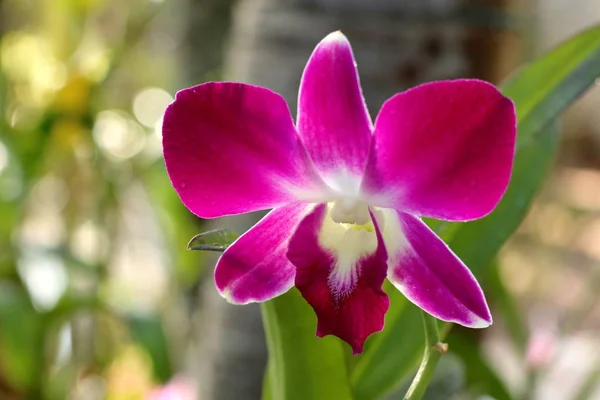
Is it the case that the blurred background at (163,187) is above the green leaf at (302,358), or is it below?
below

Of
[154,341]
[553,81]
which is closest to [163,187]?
[154,341]

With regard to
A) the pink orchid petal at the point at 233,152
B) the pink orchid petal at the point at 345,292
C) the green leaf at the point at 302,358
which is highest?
the pink orchid petal at the point at 233,152

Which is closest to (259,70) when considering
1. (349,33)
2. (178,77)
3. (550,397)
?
(349,33)

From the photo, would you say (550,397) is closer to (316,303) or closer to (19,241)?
(19,241)

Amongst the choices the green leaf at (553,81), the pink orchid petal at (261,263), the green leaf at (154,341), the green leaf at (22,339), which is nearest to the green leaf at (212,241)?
the pink orchid petal at (261,263)

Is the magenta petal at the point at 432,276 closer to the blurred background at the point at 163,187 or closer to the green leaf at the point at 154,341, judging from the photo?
A: the blurred background at the point at 163,187

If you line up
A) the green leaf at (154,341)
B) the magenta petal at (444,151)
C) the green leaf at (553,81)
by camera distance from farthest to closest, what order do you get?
the green leaf at (154,341) < the green leaf at (553,81) < the magenta petal at (444,151)
